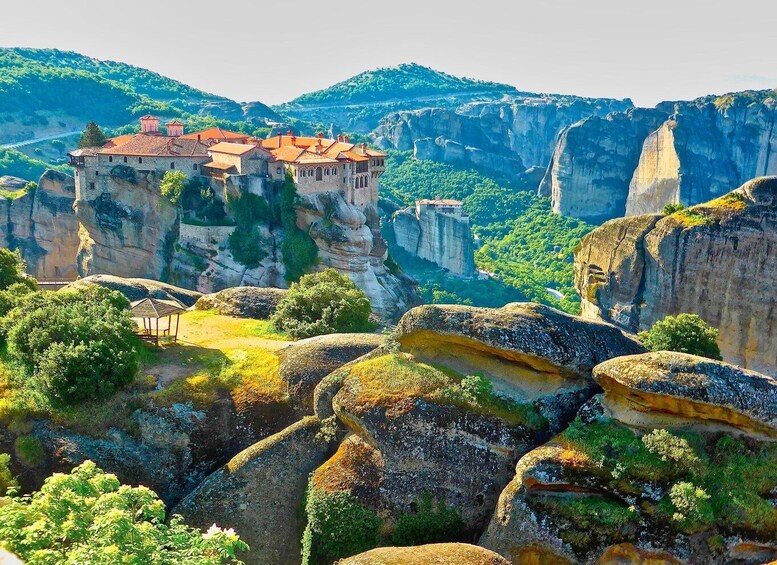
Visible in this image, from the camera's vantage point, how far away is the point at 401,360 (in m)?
21.2

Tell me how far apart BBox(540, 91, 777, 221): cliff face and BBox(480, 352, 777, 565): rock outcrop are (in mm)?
90487

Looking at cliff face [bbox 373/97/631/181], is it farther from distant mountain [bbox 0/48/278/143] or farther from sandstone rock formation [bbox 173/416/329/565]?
sandstone rock formation [bbox 173/416/329/565]

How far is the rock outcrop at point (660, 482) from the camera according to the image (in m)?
16.3

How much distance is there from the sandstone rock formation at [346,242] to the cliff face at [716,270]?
2055 cm

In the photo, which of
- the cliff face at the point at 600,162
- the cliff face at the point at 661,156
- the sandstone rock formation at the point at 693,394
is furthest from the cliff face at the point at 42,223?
the cliff face at the point at 600,162

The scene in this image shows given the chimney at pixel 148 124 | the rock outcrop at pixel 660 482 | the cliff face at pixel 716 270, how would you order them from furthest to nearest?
the chimney at pixel 148 124 → the cliff face at pixel 716 270 → the rock outcrop at pixel 660 482

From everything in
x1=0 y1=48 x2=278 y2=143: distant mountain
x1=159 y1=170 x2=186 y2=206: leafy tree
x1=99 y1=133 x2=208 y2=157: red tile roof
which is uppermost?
x1=0 y1=48 x2=278 y2=143: distant mountain

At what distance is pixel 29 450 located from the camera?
20625 millimetres

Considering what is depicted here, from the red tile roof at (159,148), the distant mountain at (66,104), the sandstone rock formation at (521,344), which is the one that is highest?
the distant mountain at (66,104)

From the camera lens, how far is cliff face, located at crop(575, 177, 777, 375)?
35.6 meters

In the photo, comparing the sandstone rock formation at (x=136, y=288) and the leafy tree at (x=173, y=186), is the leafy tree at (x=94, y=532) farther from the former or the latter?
the leafy tree at (x=173, y=186)

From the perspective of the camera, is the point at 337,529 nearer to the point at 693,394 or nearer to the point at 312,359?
the point at 312,359

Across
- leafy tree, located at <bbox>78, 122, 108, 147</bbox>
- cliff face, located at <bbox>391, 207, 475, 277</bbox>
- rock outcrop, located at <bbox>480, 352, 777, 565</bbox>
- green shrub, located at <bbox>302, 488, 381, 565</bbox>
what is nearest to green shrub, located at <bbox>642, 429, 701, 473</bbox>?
Answer: rock outcrop, located at <bbox>480, 352, 777, 565</bbox>

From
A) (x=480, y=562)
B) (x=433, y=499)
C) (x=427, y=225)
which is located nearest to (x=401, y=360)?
(x=433, y=499)
